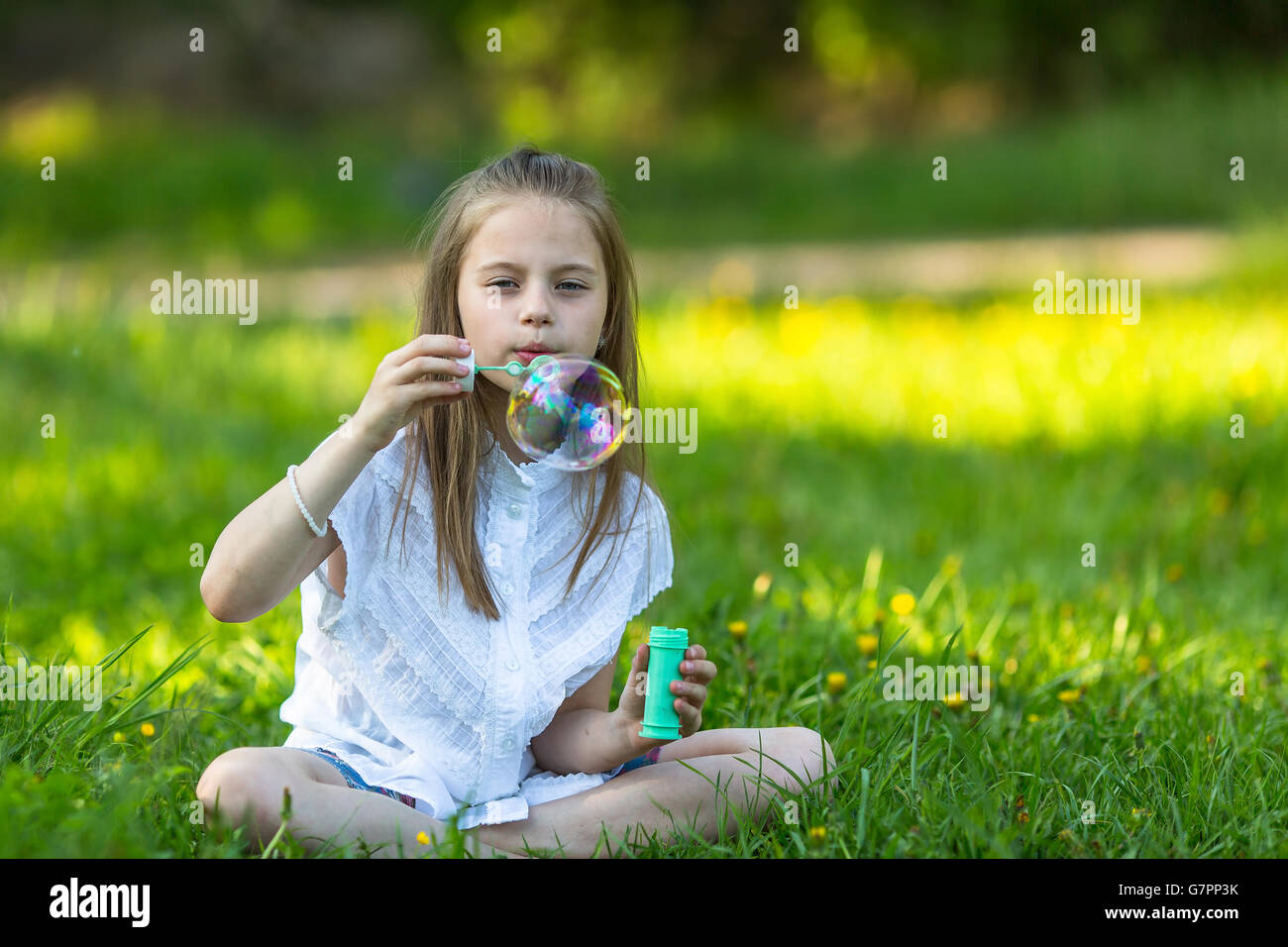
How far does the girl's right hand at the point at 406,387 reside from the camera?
200 cm

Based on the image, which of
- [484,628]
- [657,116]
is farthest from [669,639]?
[657,116]

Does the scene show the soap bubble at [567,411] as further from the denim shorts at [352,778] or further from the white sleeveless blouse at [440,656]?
the denim shorts at [352,778]

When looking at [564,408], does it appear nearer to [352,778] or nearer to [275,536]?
[275,536]

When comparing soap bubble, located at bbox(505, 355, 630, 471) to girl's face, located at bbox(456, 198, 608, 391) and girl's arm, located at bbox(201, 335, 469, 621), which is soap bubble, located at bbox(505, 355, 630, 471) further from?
girl's arm, located at bbox(201, 335, 469, 621)

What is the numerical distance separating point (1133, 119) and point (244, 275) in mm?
7144

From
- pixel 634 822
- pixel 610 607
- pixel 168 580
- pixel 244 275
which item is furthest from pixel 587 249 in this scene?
pixel 244 275

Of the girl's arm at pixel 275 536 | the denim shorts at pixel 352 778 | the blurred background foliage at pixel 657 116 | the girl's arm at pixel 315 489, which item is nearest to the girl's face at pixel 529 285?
the girl's arm at pixel 315 489

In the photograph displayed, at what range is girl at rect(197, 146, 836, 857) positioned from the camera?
6.97ft

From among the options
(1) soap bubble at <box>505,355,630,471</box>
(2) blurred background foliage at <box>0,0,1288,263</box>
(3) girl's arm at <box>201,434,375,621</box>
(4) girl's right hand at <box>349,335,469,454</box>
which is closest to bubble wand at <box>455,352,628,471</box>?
(1) soap bubble at <box>505,355,630,471</box>

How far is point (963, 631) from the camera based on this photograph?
3178mm

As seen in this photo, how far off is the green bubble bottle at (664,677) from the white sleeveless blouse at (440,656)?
213 millimetres

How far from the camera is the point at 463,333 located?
235 cm

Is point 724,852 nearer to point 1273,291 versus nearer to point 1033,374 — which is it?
point 1033,374

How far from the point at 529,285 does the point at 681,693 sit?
67cm
